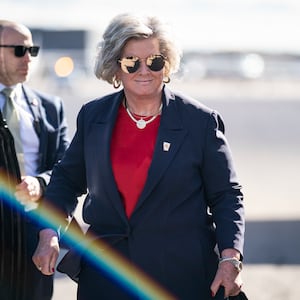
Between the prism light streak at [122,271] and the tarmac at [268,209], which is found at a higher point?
the prism light streak at [122,271]

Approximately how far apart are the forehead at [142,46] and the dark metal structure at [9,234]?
740 mm

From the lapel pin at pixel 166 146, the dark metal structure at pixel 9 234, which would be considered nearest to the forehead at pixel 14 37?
the dark metal structure at pixel 9 234

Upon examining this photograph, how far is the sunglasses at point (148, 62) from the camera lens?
3.51 metres

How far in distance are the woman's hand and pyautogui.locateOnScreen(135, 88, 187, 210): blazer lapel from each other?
386mm

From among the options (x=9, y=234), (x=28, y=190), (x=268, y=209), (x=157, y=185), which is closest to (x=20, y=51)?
(x=28, y=190)

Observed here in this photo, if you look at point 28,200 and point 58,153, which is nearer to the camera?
point 28,200

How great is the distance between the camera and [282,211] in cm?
981

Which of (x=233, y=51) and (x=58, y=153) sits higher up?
(x=58, y=153)

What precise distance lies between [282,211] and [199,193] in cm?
652

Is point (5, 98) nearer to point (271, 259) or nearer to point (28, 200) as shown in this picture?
point (28, 200)

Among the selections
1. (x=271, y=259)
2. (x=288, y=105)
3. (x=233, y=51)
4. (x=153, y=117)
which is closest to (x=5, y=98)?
(x=153, y=117)

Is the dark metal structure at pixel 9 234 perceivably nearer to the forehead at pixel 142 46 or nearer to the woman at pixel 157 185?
the woman at pixel 157 185

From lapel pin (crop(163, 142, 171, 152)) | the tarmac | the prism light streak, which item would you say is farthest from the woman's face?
the tarmac

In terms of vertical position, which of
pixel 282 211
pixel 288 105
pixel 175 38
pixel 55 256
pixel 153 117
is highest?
pixel 175 38
